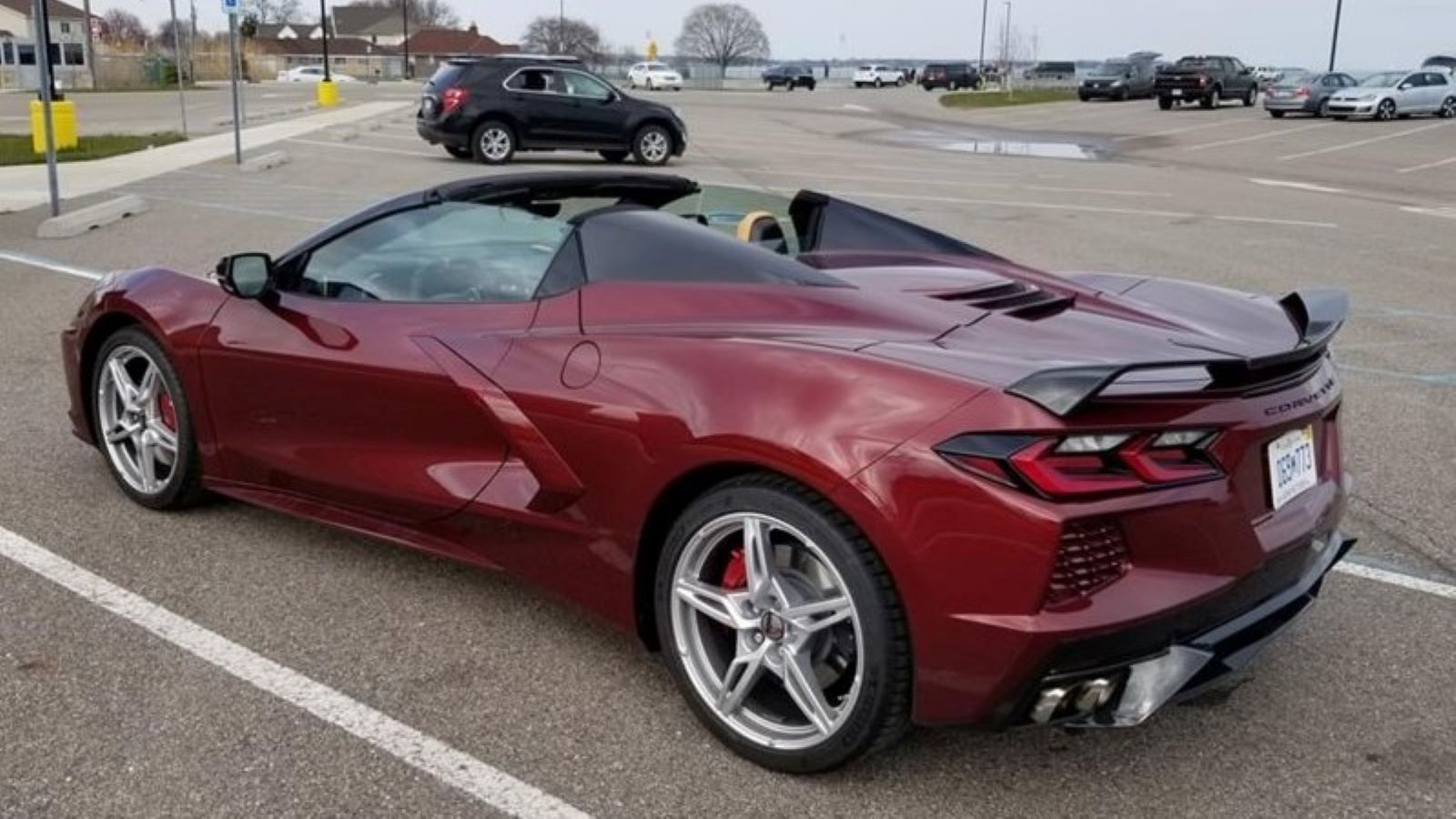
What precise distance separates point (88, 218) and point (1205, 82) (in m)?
40.4

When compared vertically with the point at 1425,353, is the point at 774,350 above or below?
above

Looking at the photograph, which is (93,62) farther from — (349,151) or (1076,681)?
(1076,681)

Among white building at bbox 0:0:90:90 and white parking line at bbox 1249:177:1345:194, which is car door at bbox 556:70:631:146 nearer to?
white parking line at bbox 1249:177:1345:194

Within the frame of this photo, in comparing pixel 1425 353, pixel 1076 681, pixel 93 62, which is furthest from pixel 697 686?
pixel 93 62

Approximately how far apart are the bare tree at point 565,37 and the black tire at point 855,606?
11919 cm

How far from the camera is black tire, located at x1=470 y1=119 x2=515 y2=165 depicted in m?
21.1

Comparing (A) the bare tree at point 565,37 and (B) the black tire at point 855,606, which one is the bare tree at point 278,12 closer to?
(A) the bare tree at point 565,37

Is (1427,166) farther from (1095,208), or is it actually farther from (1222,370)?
(1222,370)

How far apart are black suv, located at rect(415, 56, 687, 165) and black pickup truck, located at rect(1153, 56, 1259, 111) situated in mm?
28146

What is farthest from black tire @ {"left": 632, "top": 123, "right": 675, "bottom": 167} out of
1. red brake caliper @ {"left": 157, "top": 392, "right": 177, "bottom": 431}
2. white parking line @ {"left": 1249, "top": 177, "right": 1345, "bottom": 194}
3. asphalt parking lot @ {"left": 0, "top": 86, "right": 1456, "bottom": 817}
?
red brake caliper @ {"left": 157, "top": 392, "right": 177, "bottom": 431}

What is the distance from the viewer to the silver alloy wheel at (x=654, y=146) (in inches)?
858

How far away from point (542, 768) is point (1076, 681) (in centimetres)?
125

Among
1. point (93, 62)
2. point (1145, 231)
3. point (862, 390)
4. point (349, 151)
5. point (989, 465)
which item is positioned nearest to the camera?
point (989, 465)

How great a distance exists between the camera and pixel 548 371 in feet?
10.9
